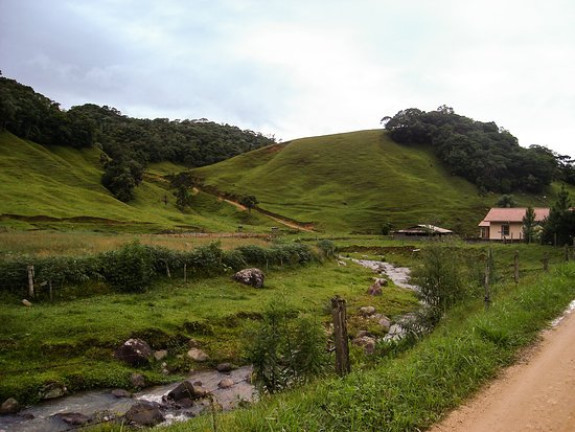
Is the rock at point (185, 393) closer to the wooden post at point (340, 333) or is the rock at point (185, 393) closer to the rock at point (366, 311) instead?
the wooden post at point (340, 333)

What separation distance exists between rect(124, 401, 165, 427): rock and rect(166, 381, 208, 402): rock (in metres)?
0.92

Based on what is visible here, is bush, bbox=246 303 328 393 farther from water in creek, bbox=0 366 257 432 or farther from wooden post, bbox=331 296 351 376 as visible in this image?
water in creek, bbox=0 366 257 432

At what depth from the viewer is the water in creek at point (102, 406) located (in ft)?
48.2

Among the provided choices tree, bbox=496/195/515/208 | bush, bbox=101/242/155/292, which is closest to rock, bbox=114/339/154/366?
bush, bbox=101/242/155/292

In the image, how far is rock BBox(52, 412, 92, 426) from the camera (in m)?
14.8

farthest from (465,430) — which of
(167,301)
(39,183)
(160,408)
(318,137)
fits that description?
(318,137)

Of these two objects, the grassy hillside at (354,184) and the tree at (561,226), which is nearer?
the tree at (561,226)

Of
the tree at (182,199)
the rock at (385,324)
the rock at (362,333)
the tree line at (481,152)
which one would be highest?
the tree line at (481,152)

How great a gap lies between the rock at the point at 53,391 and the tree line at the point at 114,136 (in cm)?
8042

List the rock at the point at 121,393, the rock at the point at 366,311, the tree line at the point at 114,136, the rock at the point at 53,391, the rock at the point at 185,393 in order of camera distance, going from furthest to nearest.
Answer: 1. the tree line at the point at 114,136
2. the rock at the point at 366,311
3. the rock at the point at 121,393
4. the rock at the point at 185,393
5. the rock at the point at 53,391

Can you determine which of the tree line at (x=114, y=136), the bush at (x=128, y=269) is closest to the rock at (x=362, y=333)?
the bush at (x=128, y=269)

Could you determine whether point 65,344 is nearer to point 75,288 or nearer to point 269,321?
point 75,288

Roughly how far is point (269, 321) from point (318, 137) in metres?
170

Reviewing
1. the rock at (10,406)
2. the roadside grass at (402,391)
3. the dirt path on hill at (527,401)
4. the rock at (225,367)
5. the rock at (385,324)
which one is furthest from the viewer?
the rock at (385,324)
